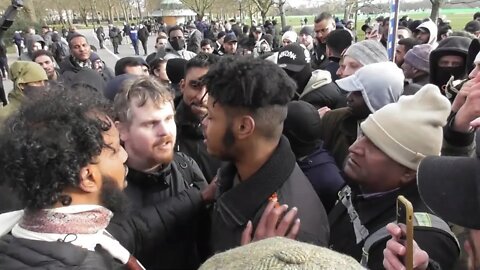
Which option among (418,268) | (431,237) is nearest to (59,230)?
(418,268)

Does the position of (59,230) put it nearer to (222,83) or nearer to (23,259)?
(23,259)

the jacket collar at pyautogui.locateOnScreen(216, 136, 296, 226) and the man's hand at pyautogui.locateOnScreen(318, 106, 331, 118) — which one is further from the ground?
the jacket collar at pyautogui.locateOnScreen(216, 136, 296, 226)

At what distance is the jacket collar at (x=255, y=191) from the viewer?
177 cm

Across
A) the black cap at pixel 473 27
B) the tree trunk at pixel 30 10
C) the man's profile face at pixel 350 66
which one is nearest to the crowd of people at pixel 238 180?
the man's profile face at pixel 350 66

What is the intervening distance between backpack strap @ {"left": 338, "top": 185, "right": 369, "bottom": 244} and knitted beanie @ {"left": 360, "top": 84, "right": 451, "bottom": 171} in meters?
0.32

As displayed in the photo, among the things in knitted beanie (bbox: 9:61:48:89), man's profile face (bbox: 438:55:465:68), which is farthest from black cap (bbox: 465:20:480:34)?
knitted beanie (bbox: 9:61:48:89)

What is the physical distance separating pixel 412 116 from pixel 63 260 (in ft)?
5.10

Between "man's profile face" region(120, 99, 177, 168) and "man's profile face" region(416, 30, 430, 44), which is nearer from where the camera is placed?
"man's profile face" region(120, 99, 177, 168)

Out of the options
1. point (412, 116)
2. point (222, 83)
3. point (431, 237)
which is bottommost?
point (431, 237)

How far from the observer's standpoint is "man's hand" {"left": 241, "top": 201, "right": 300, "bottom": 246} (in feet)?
5.39

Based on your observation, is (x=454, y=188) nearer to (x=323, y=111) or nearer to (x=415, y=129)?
(x=415, y=129)

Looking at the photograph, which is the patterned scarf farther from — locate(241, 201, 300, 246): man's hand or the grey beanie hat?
the grey beanie hat

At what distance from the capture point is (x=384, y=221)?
75.4 inches

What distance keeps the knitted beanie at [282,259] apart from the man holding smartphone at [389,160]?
114 centimetres
